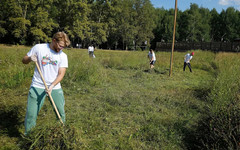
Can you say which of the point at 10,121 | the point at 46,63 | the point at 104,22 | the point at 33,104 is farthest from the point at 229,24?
the point at 33,104

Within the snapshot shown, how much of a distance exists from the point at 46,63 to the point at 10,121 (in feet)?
6.26

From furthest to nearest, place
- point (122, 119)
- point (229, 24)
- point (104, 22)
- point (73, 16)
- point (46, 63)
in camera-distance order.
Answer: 1. point (229, 24)
2. point (104, 22)
3. point (73, 16)
4. point (122, 119)
5. point (46, 63)

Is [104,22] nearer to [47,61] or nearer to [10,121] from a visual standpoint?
[10,121]

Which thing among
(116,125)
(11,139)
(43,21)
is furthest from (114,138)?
(43,21)

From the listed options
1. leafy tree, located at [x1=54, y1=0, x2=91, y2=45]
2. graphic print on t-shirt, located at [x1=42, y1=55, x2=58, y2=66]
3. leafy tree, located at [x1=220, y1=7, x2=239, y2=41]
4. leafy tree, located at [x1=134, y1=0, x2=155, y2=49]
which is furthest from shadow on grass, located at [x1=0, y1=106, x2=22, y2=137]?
leafy tree, located at [x1=220, y1=7, x2=239, y2=41]

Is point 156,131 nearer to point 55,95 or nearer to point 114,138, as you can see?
point 114,138

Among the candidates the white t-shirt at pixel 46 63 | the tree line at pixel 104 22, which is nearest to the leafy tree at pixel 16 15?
the tree line at pixel 104 22

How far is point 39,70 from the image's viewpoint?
2.48m

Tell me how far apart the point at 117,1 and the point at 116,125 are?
136 feet

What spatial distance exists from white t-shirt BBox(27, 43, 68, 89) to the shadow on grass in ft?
4.17

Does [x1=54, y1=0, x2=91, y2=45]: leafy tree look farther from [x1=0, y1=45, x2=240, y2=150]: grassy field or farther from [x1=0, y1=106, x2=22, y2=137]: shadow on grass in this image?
[x1=0, y1=106, x2=22, y2=137]: shadow on grass

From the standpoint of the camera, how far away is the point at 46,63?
101 inches

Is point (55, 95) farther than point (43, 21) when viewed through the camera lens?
No

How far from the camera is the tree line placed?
32031 mm
